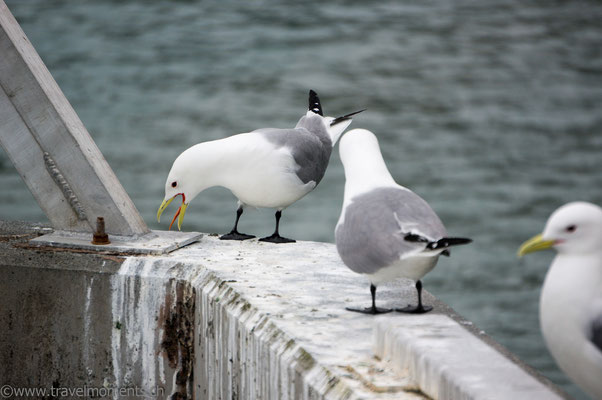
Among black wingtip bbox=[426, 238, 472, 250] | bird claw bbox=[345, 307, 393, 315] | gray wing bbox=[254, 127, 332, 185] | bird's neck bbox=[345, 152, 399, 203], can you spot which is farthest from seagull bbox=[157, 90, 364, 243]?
black wingtip bbox=[426, 238, 472, 250]

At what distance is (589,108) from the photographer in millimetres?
22141

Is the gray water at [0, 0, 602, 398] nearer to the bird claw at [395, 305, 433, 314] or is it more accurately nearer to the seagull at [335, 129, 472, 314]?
the bird claw at [395, 305, 433, 314]

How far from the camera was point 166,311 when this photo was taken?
5.20 metres

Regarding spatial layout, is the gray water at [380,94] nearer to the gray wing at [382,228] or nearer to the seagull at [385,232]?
the seagull at [385,232]

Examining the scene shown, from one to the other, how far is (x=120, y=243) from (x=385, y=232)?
1.95 meters

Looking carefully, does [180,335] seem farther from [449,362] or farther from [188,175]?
[449,362]

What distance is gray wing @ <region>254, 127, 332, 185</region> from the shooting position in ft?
18.7

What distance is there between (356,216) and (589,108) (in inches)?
746

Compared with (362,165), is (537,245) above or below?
below

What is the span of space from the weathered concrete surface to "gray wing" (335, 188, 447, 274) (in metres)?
0.38

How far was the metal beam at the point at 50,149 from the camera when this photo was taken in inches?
219

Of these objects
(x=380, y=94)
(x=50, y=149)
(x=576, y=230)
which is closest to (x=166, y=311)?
(x=50, y=149)

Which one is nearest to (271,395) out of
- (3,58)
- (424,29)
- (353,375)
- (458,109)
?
(353,375)

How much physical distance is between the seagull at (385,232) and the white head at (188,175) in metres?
1.35
